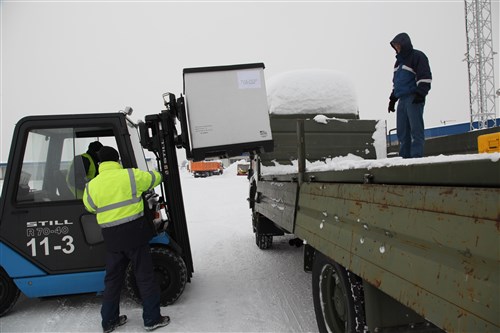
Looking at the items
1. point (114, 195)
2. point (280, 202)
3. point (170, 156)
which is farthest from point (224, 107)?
point (114, 195)

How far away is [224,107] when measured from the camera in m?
3.34

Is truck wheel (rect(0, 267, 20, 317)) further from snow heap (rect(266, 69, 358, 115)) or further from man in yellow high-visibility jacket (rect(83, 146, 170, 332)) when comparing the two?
snow heap (rect(266, 69, 358, 115))

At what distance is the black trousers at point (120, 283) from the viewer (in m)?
3.13

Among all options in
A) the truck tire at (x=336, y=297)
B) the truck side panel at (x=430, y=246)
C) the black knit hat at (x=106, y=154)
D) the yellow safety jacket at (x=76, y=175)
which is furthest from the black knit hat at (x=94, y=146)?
the truck side panel at (x=430, y=246)

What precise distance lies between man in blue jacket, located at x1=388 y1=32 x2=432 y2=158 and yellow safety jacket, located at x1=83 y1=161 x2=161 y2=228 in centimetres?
272

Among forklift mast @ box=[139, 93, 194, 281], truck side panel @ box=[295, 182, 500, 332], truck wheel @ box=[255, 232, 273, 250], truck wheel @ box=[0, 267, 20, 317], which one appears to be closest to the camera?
truck side panel @ box=[295, 182, 500, 332]

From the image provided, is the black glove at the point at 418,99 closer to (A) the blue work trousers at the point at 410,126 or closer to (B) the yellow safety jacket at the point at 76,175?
(A) the blue work trousers at the point at 410,126

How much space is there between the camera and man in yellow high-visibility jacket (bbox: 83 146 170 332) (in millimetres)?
3049

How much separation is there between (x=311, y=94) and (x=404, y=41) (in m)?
1.92

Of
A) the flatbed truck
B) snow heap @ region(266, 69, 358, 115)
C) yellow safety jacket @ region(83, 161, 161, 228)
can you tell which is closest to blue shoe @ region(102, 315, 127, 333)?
yellow safety jacket @ region(83, 161, 161, 228)

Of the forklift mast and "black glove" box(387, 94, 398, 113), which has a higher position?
"black glove" box(387, 94, 398, 113)

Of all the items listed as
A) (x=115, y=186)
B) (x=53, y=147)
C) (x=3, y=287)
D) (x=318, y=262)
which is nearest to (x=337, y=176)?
(x=318, y=262)

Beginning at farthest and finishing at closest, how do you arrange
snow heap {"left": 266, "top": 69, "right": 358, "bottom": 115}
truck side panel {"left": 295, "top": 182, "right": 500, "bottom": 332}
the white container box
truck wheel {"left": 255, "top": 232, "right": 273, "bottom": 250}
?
truck wheel {"left": 255, "top": 232, "right": 273, "bottom": 250}
snow heap {"left": 266, "top": 69, "right": 358, "bottom": 115}
the white container box
truck side panel {"left": 295, "top": 182, "right": 500, "bottom": 332}

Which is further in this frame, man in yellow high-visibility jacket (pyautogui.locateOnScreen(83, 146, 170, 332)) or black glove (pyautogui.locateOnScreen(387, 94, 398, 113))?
black glove (pyautogui.locateOnScreen(387, 94, 398, 113))
